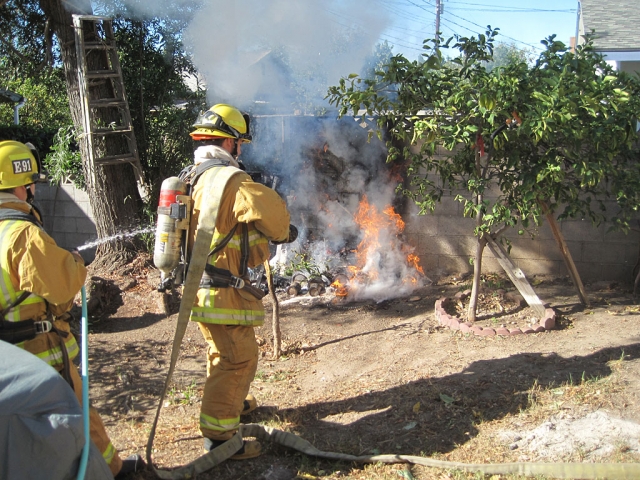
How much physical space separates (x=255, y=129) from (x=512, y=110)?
14.7ft

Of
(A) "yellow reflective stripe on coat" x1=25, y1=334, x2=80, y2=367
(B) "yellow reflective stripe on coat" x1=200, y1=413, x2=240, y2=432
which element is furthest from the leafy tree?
(A) "yellow reflective stripe on coat" x1=25, y1=334, x2=80, y2=367

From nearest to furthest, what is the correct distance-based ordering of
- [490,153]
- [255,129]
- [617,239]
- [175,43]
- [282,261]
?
[490,153], [617,239], [282,261], [255,129], [175,43]

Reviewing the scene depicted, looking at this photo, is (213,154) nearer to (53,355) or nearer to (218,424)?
(53,355)

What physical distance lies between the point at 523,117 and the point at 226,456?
3.23 meters

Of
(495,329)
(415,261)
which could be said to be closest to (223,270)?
(495,329)

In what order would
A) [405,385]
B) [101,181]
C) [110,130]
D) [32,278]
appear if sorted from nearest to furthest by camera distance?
1. [32,278]
2. [405,385]
3. [110,130]
4. [101,181]

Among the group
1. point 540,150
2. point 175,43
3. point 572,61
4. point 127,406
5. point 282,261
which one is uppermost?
point 175,43

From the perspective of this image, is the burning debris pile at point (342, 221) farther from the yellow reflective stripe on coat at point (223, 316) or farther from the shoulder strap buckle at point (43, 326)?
the shoulder strap buckle at point (43, 326)

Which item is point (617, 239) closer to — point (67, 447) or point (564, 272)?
point (564, 272)

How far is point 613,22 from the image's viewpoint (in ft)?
32.6

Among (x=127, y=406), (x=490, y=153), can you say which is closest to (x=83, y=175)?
(x=127, y=406)

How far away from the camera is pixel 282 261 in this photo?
7.59 meters

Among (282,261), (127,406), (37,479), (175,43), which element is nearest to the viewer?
(37,479)

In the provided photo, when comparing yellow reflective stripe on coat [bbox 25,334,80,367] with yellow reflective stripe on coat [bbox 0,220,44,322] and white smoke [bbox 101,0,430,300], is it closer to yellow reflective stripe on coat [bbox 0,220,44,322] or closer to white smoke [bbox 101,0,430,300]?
yellow reflective stripe on coat [bbox 0,220,44,322]
